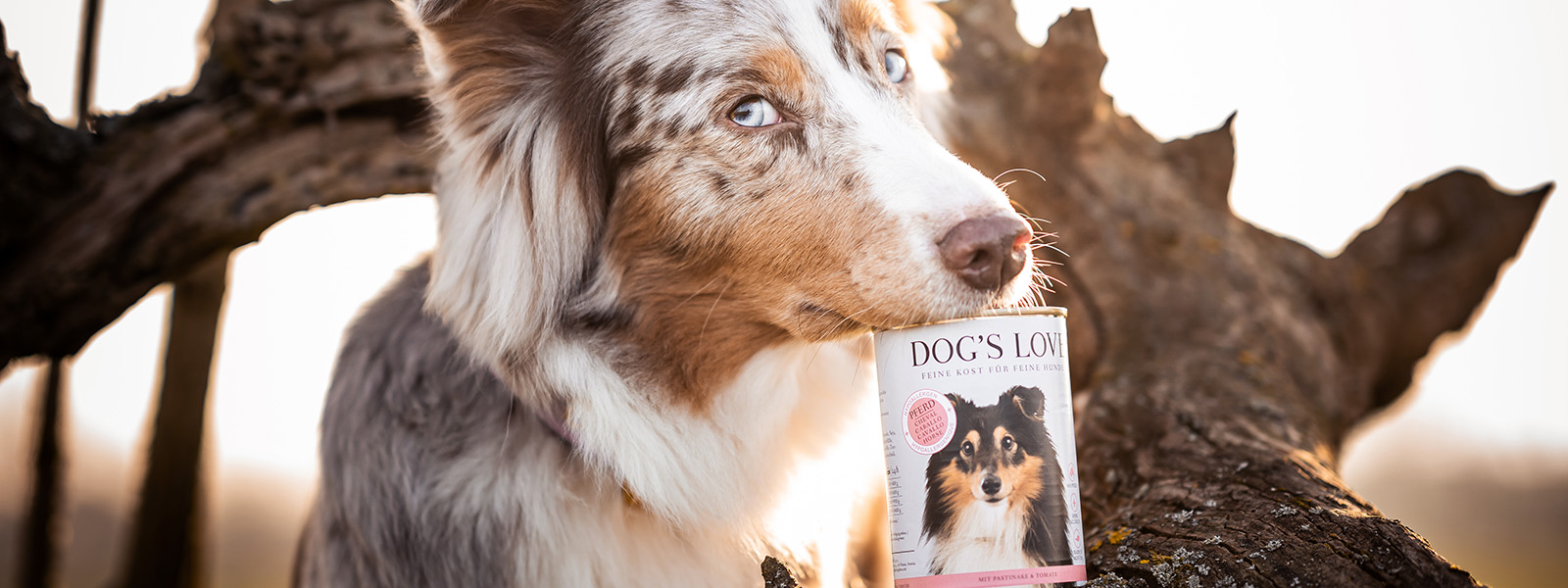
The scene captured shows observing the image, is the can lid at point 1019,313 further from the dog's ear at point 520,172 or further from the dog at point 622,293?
the dog's ear at point 520,172

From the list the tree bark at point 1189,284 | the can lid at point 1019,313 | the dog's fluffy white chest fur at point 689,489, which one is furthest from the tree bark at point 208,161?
the can lid at point 1019,313

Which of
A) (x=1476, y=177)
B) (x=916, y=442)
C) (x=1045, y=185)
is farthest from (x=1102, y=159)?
(x=916, y=442)

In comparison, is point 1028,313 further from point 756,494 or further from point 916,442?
point 756,494

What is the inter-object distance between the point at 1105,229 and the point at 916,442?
2.27 metres

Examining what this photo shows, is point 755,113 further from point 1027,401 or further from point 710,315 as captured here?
point 1027,401

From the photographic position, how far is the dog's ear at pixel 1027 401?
5.45 feet

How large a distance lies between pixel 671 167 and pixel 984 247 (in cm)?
78

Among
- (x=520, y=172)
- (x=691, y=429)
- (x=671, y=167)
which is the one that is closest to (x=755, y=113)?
→ (x=671, y=167)

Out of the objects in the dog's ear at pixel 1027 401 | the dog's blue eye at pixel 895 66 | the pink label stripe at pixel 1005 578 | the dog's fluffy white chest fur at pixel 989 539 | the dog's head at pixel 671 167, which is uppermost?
the dog's blue eye at pixel 895 66

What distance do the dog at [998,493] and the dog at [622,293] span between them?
0.46 meters

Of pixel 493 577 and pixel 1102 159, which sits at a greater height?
pixel 1102 159

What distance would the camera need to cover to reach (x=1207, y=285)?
3.54 metres

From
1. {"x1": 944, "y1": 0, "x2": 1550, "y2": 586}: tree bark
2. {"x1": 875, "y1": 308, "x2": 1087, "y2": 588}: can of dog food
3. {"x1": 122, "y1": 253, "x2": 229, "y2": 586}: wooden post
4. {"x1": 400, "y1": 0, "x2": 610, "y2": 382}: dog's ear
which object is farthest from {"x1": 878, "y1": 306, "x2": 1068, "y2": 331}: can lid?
{"x1": 122, "y1": 253, "x2": 229, "y2": 586}: wooden post

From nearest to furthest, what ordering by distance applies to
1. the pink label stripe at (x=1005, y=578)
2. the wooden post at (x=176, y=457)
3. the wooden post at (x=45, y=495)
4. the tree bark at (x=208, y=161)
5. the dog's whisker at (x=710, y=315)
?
1. the pink label stripe at (x=1005, y=578)
2. the dog's whisker at (x=710, y=315)
3. the tree bark at (x=208, y=161)
4. the wooden post at (x=45, y=495)
5. the wooden post at (x=176, y=457)
